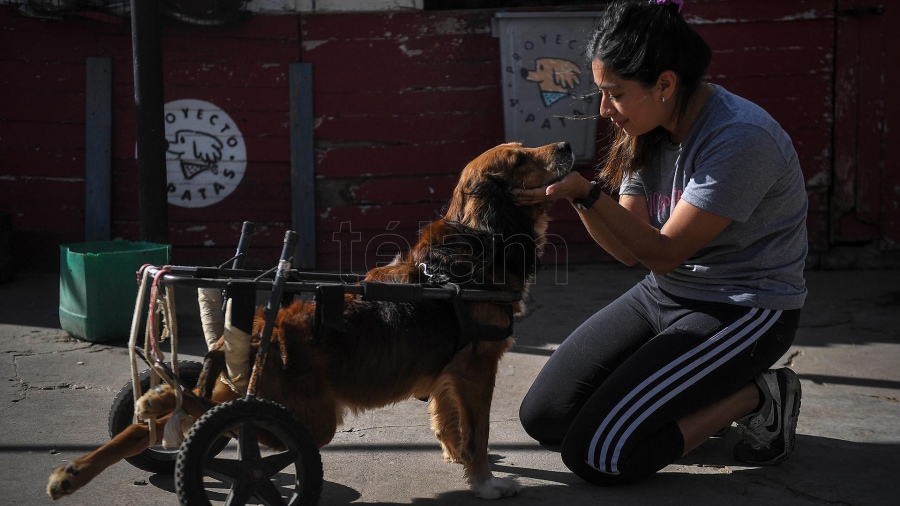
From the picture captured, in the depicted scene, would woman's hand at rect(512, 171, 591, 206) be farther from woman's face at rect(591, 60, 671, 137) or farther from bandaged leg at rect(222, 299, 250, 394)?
bandaged leg at rect(222, 299, 250, 394)

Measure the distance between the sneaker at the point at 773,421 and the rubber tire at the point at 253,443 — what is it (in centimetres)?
172

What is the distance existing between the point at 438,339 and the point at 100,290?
245cm

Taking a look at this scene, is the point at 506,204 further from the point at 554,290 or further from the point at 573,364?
the point at 554,290

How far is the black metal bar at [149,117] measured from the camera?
198 inches

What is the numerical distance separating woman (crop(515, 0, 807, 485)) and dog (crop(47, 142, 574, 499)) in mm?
196

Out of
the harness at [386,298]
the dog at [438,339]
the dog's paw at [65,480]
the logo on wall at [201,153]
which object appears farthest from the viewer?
the logo on wall at [201,153]

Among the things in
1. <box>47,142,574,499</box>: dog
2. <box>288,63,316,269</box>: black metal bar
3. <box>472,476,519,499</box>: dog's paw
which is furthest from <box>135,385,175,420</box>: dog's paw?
<box>288,63,316,269</box>: black metal bar

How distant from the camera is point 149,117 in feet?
16.8

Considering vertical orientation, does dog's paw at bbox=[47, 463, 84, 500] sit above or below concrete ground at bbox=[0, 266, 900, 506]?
above

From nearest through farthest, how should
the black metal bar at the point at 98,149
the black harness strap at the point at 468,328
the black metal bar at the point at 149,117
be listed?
the black harness strap at the point at 468,328, the black metal bar at the point at 149,117, the black metal bar at the point at 98,149

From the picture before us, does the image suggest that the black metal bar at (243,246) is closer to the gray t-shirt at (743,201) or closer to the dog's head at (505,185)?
the dog's head at (505,185)

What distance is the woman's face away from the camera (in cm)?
310

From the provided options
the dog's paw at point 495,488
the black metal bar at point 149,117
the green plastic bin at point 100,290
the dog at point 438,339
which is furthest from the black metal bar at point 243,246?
the black metal bar at point 149,117

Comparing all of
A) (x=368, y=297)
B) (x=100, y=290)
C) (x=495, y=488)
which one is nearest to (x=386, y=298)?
(x=368, y=297)
